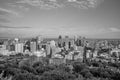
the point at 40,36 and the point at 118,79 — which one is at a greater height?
the point at 40,36

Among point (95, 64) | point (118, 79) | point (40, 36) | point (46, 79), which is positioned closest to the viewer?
point (46, 79)

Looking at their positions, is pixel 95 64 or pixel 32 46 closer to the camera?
pixel 95 64

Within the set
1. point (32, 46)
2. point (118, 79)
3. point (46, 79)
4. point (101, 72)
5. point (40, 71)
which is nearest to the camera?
point (46, 79)

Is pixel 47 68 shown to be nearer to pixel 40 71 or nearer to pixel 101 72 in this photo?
pixel 40 71

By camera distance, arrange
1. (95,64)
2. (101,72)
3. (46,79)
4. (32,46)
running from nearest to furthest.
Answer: (46,79), (101,72), (95,64), (32,46)

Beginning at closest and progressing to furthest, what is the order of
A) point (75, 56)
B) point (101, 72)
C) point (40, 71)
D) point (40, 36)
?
point (101, 72) < point (40, 71) < point (75, 56) < point (40, 36)

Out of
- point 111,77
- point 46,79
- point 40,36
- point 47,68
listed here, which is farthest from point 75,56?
point 40,36

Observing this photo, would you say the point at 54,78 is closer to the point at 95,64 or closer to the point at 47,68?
the point at 47,68

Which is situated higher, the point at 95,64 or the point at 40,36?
the point at 40,36

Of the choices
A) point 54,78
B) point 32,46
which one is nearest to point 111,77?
point 54,78
